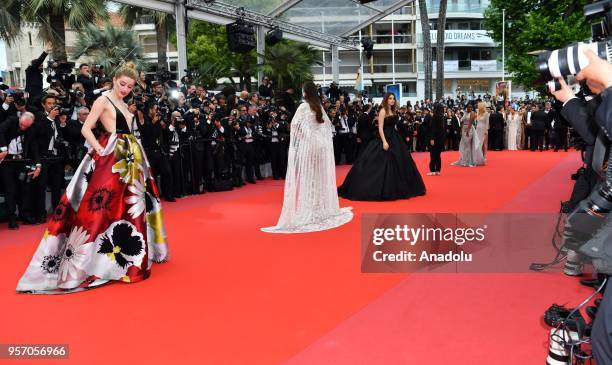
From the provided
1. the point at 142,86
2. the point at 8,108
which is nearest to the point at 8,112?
the point at 8,108

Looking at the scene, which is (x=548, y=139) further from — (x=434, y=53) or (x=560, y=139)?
(x=434, y=53)

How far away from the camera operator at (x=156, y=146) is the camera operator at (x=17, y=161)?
1737 mm

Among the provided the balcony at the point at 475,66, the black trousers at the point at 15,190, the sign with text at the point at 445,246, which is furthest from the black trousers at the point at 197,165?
the balcony at the point at 475,66

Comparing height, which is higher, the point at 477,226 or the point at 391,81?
the point at 391,81

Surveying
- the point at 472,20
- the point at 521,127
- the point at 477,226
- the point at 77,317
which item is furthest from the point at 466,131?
the point at 472,20

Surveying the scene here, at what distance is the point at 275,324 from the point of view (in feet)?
11.9

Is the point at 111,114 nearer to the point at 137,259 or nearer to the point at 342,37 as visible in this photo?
the point at 137,259

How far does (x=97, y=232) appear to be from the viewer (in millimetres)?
4543

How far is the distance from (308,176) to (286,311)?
3132 mm

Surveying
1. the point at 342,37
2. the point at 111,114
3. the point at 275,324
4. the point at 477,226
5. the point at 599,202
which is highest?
the point at 342,37

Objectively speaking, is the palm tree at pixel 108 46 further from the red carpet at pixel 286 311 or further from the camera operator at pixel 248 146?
the red carpet at pixel 286 311

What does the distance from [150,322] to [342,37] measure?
1761 cm

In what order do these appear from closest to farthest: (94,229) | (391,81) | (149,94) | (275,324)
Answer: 1. (275,324)
2. (94,229)
3. (149,94)
4. (391,81)

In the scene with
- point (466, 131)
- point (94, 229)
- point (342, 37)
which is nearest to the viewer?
point (94, 229)
